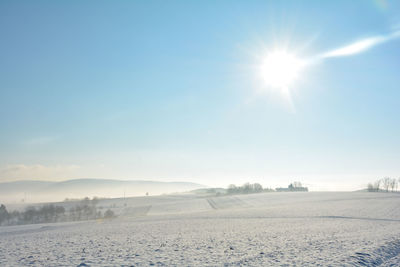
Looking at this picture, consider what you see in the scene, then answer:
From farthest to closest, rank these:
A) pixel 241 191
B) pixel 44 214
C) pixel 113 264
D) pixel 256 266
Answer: pixel 241 191, pixel 44 214, pixel 113 264, pixel 256 266

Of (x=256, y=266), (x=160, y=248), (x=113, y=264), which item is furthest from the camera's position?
(x=160, y=248)

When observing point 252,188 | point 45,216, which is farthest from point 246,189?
point 45,216

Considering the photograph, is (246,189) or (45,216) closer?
(45,216)

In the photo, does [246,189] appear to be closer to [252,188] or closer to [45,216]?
[252,188]

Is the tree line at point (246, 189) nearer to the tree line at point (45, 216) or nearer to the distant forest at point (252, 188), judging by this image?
the distant forest at point (252, 188)

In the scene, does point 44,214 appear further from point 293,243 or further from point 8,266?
point 293,243

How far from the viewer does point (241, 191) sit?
16662cm

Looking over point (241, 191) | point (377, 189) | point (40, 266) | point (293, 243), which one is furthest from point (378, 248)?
point (241, 191)

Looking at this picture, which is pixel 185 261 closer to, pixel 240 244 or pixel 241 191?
pixel 240 244

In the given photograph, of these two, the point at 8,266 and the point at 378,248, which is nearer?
the point at 8,266

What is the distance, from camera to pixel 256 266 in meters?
13.4

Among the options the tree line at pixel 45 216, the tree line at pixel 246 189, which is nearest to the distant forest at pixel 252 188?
the tree line at pixel 246 189

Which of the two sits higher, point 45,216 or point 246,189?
point 246,189

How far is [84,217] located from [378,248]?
84.5 metres
